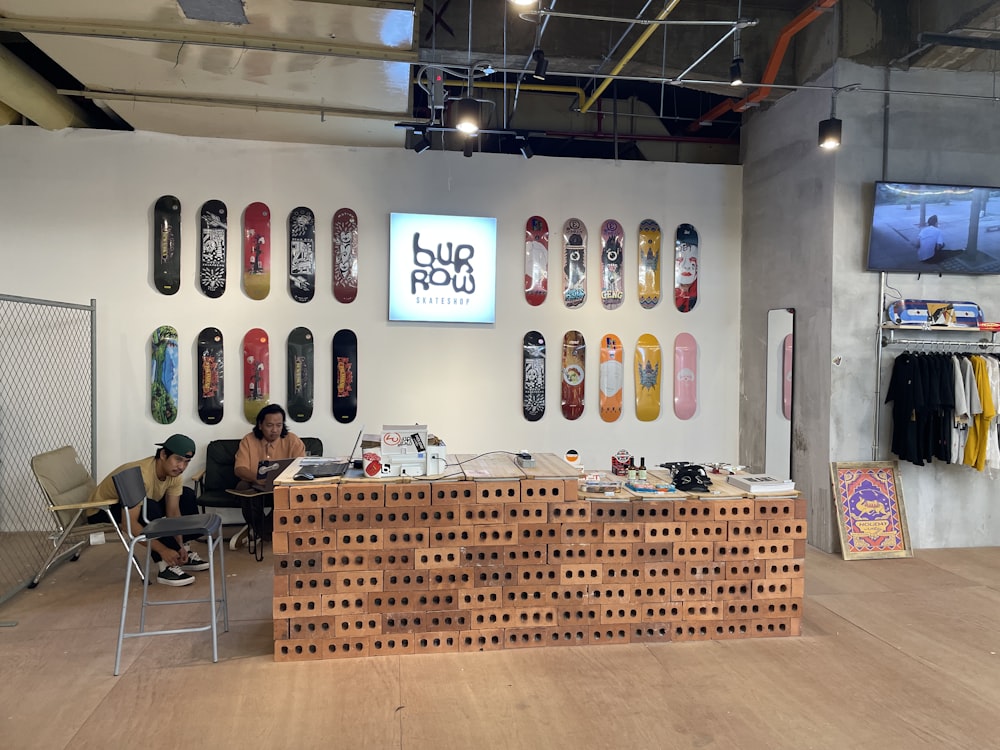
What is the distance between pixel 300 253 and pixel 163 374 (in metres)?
1.44

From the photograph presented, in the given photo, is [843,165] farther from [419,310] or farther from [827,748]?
[827,748]

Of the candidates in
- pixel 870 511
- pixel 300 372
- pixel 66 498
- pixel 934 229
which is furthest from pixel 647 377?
pixel 66 498

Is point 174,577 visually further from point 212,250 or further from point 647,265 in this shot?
point 647,265

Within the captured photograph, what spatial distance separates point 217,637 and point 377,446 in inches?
48.9

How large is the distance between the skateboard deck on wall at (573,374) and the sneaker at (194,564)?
9.91ft

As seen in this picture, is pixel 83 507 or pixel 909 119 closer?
pixel 83 507

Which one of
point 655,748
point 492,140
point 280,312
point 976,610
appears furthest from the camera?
point 492,140

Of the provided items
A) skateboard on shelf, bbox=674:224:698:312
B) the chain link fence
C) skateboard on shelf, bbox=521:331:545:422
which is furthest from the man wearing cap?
skateboard on shelf, bbox=674:224:698:312

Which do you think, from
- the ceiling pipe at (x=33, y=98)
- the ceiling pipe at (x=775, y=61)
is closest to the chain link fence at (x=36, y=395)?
the ceiling pipe at (x=33, y=98)

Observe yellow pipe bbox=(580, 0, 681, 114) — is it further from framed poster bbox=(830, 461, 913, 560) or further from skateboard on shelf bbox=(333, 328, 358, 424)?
framed poster bbox=(830, 461, 913, 560)

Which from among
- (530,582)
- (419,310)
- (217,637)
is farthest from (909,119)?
(217,637)

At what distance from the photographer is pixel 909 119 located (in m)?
4.97

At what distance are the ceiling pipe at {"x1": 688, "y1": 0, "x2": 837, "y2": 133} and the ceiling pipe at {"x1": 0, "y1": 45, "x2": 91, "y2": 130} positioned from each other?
4837 millimetres

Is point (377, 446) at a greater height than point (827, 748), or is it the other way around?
point (377, 446)
